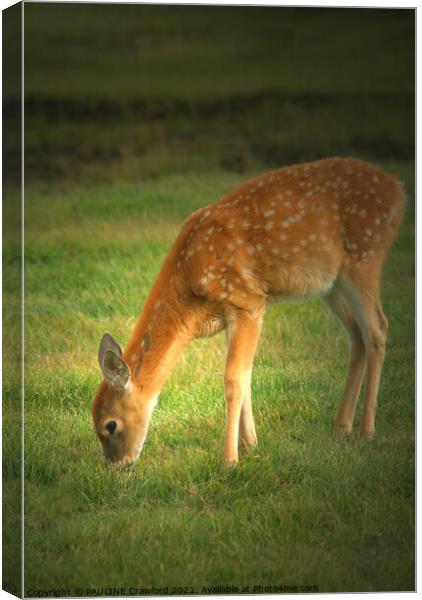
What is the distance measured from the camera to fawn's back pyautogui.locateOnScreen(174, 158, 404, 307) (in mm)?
6977

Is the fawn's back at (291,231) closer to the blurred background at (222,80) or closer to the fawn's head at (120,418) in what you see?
the blurred background at (222,80)

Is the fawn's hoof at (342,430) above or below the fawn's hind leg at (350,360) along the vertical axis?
below

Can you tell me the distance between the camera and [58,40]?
6.28m

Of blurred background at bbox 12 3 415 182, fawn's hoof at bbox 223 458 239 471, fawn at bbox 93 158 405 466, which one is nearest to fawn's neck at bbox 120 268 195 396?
fawn at bbox 93 158 405 466

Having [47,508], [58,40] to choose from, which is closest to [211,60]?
[58,40]

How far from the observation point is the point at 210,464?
6668 mm

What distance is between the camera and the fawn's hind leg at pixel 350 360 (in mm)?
6875

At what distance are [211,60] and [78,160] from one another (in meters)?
1.04

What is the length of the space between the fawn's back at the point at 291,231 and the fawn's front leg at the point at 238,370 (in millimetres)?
113

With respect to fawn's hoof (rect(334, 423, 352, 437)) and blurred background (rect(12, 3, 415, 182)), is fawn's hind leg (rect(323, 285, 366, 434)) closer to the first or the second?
fawn's hoof (rect(334, 423, 352, 437))

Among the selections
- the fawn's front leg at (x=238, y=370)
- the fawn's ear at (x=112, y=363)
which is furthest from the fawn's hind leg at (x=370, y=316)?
the fawn's ear at (x=112, y=363)

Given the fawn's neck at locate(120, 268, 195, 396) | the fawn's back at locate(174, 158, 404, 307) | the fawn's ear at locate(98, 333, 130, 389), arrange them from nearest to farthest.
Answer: the fawn's ear at locate(98, 333, 130, 389) → the fawn's neck at locate(120, 268, 195, 396) → the fawn's back at locate(174, 158, 404, 307)

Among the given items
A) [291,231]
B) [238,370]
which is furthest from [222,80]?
[238,370]

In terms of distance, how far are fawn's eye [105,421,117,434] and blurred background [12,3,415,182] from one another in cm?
124
